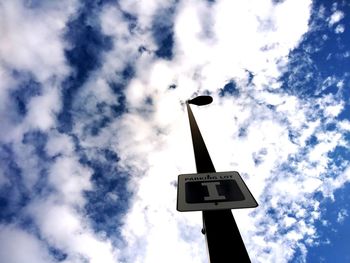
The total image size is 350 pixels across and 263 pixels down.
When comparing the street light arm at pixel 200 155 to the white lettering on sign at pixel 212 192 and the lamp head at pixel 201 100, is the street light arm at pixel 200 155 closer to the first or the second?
the white lettering on sign at pixel 212 192

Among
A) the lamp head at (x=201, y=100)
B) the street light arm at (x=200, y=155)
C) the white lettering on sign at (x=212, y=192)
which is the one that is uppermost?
the lamp head at (x=201, y=100)

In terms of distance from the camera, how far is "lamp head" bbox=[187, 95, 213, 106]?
6.29m

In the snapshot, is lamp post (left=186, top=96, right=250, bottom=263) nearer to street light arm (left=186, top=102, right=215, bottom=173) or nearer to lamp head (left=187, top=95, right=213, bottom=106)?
street light arm (left=186, top=102, right=215, bottom=173)

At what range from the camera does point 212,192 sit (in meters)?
3.42

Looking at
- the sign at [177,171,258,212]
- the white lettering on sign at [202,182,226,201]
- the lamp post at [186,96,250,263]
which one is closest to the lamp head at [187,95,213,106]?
the sign at [177,171,258,212]

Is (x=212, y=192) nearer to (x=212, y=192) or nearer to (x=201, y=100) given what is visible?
(x=212, y=192)

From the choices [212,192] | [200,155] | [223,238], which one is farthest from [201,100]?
[223,238]

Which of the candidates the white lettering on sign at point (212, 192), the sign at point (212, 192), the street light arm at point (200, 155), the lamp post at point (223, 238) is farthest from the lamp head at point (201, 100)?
the lamp post at point (223, 238)

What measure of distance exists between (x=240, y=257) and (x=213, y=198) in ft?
2.73

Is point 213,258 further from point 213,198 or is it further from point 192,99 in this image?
point 192,99

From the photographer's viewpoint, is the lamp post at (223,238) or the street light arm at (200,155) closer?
the lamp post at (223,238)

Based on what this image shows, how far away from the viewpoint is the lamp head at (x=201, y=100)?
6.29 metres

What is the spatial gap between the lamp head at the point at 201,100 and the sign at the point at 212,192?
2.71m

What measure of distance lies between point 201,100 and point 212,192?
3256 millimetres
